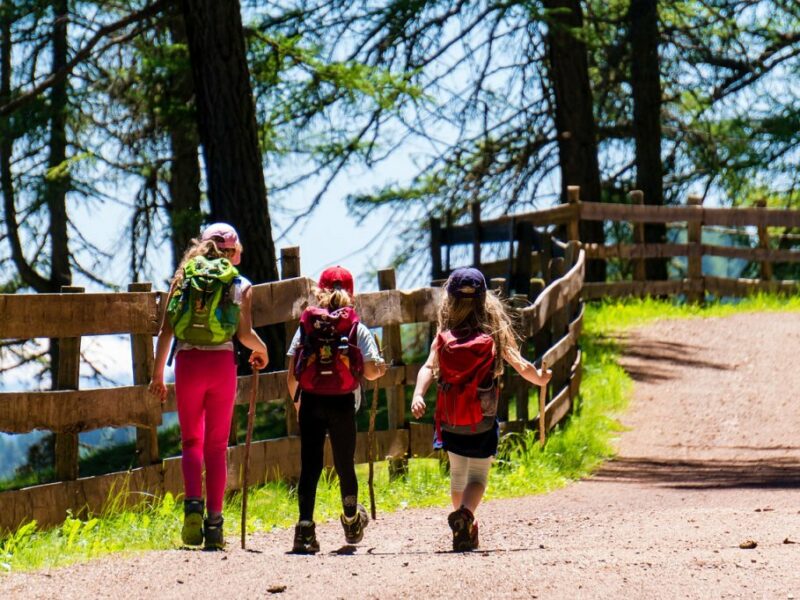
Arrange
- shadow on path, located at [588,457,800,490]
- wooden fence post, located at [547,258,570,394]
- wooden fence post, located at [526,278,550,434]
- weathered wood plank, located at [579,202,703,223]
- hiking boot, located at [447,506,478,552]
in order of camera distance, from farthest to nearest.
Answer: weathered wood plank, located at [579,202,703,223] < wooden fence post, located at [547,258,570,394] < wooden fence post, located at [526,278,550,434] < shadow on path, located at [588,457,800,490] < hiking boot, located at [447,506,478,552]

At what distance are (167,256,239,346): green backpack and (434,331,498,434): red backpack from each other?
3.73 ft

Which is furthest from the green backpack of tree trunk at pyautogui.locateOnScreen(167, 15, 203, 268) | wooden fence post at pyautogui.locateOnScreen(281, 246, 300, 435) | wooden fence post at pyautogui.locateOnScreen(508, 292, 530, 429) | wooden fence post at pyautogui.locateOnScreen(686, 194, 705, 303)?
wooden fence post at pyautogui.locateOnScreen(686, 194, 705, 303)

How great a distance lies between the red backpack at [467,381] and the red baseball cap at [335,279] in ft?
1.90

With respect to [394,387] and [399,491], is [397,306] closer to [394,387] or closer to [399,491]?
[394,387]

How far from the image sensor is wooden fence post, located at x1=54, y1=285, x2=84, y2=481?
7.59 metres

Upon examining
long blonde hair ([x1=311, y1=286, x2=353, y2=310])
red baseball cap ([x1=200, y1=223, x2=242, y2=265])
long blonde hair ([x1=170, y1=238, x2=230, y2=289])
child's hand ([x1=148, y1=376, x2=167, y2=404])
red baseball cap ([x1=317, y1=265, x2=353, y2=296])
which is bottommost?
child's hand ([x1=148, y1=376, x2=167, y2=404])

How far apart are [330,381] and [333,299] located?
1.44 ft

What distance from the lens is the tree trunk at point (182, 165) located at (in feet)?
48.2

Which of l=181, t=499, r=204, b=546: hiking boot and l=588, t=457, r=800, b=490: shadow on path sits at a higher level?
l=181, t=499, r=204, b=546: hiking boot

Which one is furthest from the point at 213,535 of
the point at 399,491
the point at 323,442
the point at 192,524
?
the point at 399,491

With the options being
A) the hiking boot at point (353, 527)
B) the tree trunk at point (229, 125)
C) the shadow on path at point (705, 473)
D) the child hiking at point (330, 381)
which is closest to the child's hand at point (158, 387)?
the child hiking at point (330, 381)

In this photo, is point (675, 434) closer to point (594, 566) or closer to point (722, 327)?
point (722, 327)

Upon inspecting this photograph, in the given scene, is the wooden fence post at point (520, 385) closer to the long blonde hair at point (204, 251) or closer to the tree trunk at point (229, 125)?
the tree trunk at point (229, 125)

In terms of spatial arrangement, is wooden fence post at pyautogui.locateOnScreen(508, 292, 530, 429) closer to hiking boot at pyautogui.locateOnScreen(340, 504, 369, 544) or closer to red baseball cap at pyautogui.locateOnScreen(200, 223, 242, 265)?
hiking boot at pyautogui.locateOnScreen(340, 504, 369, 544)
